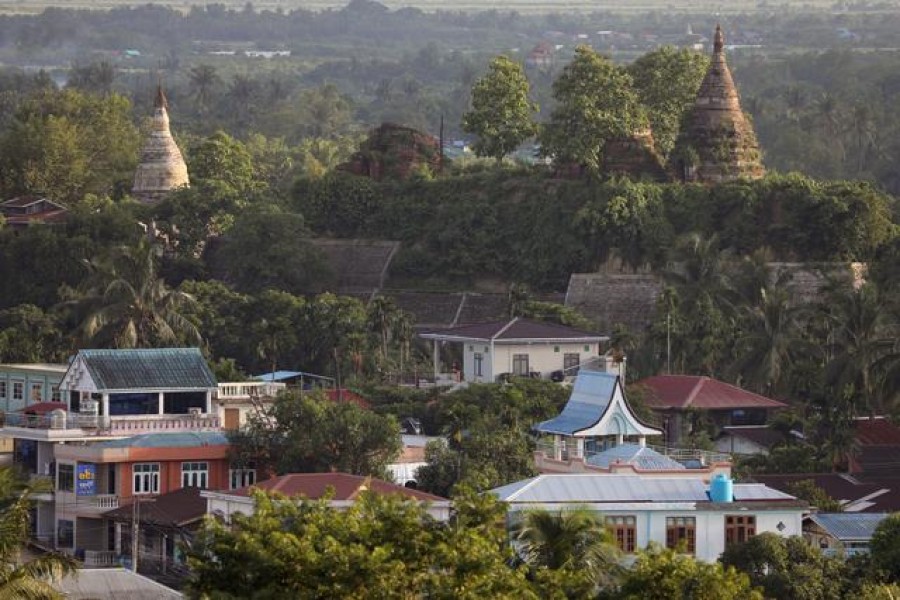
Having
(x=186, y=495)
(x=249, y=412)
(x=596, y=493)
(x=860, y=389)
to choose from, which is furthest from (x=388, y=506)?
(x=860, y=389)

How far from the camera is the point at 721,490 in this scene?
50.8 metres

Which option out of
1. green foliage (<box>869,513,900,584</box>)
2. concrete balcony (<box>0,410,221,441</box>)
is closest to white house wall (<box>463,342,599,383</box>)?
concrete balcony (<box>0,410,221,441</box>)

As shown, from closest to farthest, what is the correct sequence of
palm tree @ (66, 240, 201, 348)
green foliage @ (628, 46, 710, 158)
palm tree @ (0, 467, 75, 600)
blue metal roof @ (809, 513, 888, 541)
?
1. palm tree @ (0, 467, 75, 600)
2. blue metal roof @ (809, 513, 888, 541)
3. palm tree @ (66, 240, 201, 348)
4. green foliage @ (628, 46, 710, 158)

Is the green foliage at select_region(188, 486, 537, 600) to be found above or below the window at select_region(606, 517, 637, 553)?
above

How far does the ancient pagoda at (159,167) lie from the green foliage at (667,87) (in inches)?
547

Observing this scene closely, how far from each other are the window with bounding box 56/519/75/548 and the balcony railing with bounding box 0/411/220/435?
83.7 inches

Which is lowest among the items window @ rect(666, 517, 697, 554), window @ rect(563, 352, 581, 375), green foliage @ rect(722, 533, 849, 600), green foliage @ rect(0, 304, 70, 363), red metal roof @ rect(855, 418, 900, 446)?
green foliage @ rect(0, 304, 70, 363)

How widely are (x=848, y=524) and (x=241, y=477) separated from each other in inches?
435

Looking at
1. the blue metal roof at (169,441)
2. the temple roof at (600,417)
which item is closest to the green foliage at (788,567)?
the temple roof at (600,417)

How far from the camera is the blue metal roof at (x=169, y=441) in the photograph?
193ft

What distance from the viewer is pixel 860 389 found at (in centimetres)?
6538

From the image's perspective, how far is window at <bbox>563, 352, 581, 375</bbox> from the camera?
68438 mm

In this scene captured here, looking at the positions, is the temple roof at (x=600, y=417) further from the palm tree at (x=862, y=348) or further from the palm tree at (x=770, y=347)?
the palm tree at (x=770, y=347)

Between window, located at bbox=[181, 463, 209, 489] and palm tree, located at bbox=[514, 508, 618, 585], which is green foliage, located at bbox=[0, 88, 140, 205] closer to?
window, located at bbox=[181, 463, 209, 489]
